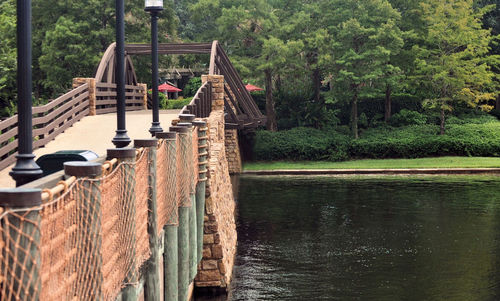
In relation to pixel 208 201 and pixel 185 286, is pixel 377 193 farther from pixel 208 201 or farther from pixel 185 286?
pixel 185 286

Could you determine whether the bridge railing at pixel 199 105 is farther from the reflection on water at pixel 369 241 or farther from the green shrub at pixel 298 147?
the green shrub at pixel 298 147

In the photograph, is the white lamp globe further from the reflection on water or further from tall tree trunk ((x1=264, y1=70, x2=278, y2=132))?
tall tree trunk ((x1=264, y1=70, x2=278, y2=132))

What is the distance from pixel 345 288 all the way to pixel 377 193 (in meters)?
18.1


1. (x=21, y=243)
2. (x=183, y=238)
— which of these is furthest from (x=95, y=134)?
(x=21, y=243)

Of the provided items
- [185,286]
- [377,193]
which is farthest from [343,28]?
[185,286]

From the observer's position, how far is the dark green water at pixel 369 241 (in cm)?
1973

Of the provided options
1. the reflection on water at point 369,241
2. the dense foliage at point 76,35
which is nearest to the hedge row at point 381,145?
the reflection on water at point 369,241

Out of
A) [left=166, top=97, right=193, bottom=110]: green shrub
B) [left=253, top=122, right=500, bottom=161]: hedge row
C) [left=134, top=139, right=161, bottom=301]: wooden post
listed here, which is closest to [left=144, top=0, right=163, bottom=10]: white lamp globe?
[left=134, top=139, right=161, bottom=301]: wooden post

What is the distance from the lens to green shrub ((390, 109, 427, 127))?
52.8 m

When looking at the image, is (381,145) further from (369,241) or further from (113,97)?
(369,241)

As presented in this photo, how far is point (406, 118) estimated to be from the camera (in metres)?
52.8

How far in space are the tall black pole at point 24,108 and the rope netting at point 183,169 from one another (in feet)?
18.2

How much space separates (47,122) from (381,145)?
30.9m

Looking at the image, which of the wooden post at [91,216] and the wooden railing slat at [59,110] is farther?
the wooden railing slat at [59,110]
